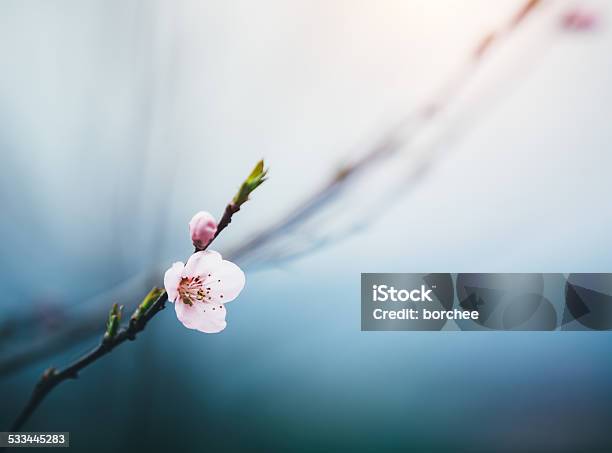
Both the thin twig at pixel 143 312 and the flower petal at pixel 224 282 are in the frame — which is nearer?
the thin twig at pixel 143 312

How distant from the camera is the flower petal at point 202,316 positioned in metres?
1.41

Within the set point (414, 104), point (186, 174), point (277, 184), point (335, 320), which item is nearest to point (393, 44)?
point (414, 104)

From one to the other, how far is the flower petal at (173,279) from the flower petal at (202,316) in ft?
0.30

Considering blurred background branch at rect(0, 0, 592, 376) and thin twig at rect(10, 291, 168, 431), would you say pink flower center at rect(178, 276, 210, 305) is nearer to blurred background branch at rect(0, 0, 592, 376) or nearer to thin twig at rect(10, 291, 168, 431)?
thin twig at rect(10, 291, 168, 431)

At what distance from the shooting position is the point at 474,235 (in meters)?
1.64

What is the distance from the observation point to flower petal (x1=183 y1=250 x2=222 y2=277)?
132 cm

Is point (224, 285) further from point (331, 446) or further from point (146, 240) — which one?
point (331, 446)

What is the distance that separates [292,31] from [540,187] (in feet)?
2.87

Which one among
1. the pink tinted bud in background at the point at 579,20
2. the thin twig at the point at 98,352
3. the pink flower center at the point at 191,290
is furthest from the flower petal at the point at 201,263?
the pink tinted bud in background at the point at 579,20

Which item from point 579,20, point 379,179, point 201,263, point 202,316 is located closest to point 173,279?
point 201,263

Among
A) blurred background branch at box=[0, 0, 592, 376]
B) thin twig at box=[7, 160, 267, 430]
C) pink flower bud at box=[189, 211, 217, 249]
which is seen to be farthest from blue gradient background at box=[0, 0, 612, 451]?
thin twig at box=[7, 160, 267, 430]

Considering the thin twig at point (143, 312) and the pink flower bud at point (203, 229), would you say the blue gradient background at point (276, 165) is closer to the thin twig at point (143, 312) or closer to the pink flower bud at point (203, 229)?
the pink flower bud at point (203, 229)

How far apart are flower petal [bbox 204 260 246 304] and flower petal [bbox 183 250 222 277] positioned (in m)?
0.02

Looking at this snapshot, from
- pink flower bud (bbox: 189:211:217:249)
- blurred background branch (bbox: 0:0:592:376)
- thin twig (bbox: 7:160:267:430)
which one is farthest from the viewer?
blurred background branch (bbox: 0:0:592:376)
